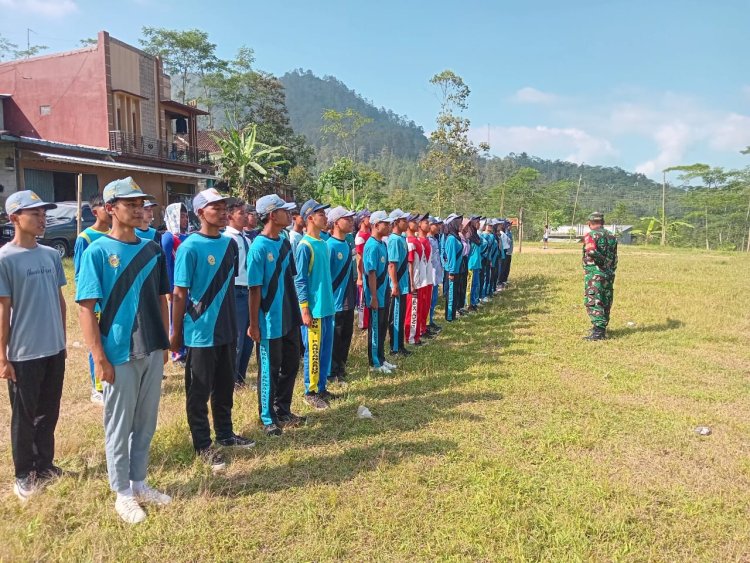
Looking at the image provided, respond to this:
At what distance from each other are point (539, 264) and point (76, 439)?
18.1m

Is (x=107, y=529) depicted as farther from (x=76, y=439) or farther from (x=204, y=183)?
(x=204, y=183)

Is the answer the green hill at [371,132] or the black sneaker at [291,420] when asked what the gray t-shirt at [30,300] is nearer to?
the black sneaker at [291,420]

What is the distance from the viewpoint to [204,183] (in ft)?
94.4

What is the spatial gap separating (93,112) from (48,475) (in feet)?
73.2

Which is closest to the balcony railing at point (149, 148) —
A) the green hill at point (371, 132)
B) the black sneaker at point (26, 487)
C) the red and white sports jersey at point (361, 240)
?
the red and white sports jersey at point (361, 240)

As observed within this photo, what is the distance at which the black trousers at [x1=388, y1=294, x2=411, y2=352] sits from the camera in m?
7.08

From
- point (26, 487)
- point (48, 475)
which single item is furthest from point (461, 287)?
point (26, 487)

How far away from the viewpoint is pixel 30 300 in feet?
10.9

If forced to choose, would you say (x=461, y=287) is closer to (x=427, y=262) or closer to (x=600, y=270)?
(x=427, y=262)

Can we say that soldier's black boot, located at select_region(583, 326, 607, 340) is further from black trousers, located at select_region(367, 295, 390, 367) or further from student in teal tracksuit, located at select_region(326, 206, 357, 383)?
student in teal tracksuit, located at select_region(326, 206, 357, 383)

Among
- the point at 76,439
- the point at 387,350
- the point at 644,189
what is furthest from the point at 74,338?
the point at 644,189

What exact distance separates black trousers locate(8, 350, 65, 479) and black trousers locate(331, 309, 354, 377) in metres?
2.85

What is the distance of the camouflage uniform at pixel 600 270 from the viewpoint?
8203 mm

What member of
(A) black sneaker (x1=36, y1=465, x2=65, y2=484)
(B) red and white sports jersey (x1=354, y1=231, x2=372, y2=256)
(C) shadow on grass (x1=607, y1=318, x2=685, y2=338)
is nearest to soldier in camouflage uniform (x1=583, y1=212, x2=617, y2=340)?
(C) shadow on grass (x1=607, y1=318, x2=685, y2=338)
